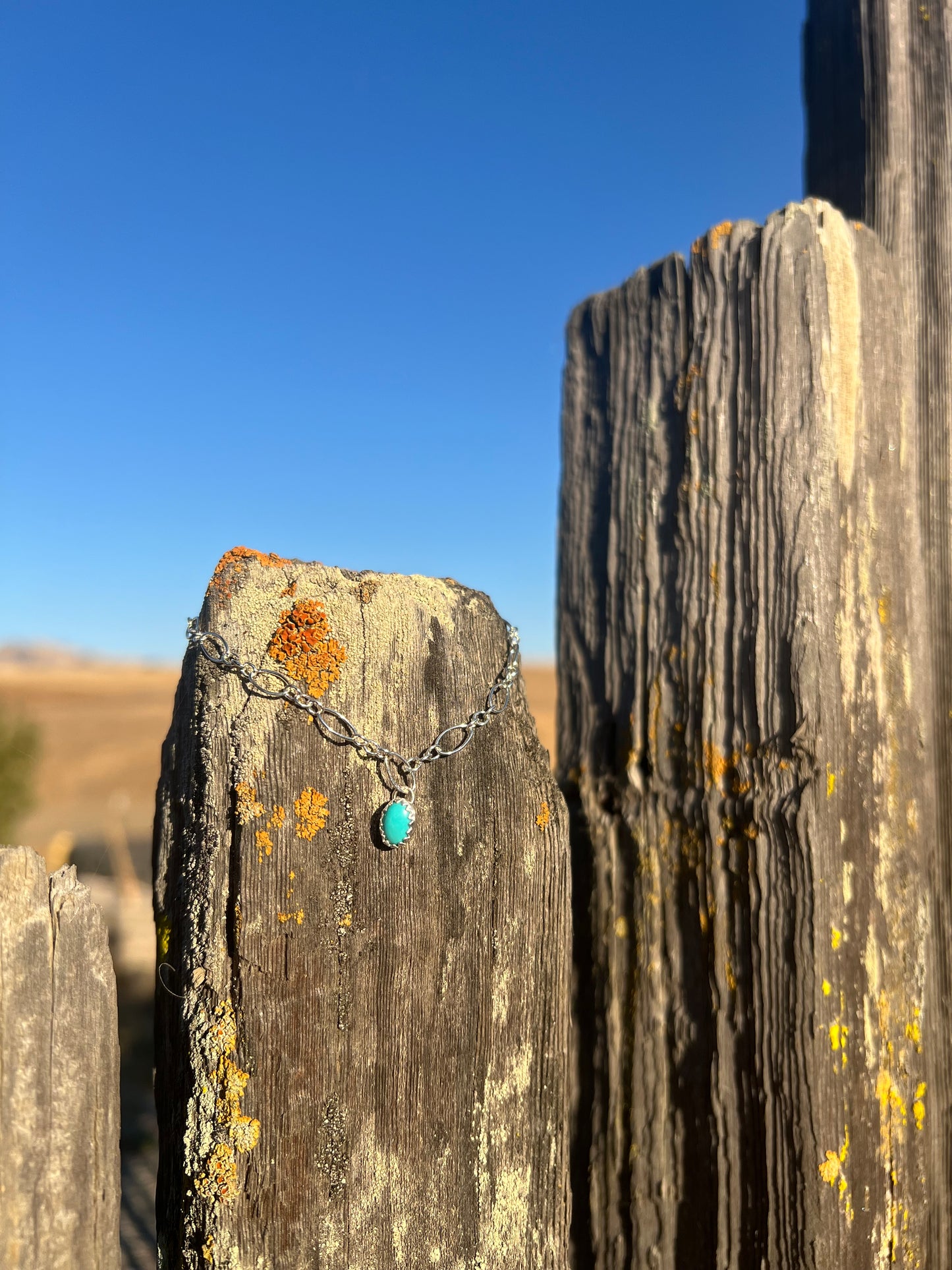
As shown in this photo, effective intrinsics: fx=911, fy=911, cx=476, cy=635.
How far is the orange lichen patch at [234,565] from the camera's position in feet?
5.10

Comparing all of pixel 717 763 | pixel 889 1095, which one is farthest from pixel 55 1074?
pixel 889 1095

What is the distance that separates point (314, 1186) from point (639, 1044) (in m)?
0.68

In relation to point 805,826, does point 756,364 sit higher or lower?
higher

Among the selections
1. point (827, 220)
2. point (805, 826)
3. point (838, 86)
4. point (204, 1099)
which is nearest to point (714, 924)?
point (805, 826)

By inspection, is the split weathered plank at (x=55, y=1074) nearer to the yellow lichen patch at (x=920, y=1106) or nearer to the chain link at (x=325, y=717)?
the chain link at (x=325, y=717)

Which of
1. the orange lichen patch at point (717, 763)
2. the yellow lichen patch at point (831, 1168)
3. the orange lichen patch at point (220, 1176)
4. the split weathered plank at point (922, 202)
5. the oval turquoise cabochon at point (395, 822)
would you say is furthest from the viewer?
the split weathered plank at point (922, 202)

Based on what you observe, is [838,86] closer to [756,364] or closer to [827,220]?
[827,220]

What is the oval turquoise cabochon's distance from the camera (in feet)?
4.83

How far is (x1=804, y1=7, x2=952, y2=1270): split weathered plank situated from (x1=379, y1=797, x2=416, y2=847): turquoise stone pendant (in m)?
1.16

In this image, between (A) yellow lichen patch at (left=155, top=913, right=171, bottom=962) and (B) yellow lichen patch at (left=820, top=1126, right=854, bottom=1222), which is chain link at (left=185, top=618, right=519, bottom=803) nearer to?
(A) yellow lichen patch at (left=155, top=913, right=171, bottom=962)

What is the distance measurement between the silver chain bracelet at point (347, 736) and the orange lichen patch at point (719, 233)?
3.72ft

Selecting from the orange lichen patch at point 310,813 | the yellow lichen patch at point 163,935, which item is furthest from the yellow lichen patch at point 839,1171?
the yellow lichen patch at point 163,935

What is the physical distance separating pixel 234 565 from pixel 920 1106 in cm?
166

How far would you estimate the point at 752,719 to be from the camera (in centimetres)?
173
